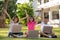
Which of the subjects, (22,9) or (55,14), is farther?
(22,9)

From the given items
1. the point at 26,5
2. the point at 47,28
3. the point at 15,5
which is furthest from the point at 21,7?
the point at 47,28

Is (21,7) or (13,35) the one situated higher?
(21,7)

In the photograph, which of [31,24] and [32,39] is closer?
[32,39]

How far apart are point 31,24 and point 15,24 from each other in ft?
2.77

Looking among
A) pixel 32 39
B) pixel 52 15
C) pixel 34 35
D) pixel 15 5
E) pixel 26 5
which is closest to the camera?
pixel 32 39

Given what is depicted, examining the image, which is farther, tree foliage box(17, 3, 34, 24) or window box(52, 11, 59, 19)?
window box(52, 11, 59, 19)

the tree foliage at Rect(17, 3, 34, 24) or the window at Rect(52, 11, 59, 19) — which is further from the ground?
the tree foliage at Rect(17, 3, 34, 24)

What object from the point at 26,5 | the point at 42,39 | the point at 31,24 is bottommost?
the point at 42,39

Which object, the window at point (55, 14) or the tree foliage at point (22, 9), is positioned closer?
the tree foliage at point (22, 9)

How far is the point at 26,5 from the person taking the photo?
1532 inches

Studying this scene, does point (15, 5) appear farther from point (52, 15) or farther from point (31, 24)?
point (31, 24)

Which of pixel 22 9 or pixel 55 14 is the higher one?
pixel 22 9

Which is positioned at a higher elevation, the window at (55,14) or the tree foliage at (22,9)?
the tree foliage at (22,9)

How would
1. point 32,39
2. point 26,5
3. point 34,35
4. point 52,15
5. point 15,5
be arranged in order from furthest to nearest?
point 15,5 → point 26,5 → point 52,15 → point 34,35 → point 32,39
